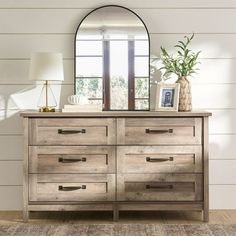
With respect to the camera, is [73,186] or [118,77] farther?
[118,77]

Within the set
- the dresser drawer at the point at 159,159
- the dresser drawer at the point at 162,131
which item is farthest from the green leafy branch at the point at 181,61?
the dresser drawer at the point at 159,159

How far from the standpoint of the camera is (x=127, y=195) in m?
3.74

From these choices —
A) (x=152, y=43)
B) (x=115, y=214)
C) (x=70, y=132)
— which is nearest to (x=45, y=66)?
(x=70, y=132)

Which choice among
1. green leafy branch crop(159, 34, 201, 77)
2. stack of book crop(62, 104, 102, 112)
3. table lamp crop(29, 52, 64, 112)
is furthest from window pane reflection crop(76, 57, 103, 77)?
green leafy branch crop(159, 34, 201, 77)

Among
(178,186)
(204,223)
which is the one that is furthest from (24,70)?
(204,223)

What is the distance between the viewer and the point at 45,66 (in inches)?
151

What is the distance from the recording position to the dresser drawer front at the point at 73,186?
3738 millimetres

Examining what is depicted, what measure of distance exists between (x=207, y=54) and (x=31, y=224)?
1.77 m

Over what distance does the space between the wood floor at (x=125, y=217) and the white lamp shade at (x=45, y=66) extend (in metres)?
0.99

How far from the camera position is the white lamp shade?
3848 millimetres

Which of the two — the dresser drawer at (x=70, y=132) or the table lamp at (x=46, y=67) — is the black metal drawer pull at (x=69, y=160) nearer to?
the dresser drawer at (x=70, y=132)

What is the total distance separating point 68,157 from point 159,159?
61 cm

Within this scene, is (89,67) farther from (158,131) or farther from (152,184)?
(152,184)

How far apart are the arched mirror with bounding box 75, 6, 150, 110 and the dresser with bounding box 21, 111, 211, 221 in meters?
0.44
